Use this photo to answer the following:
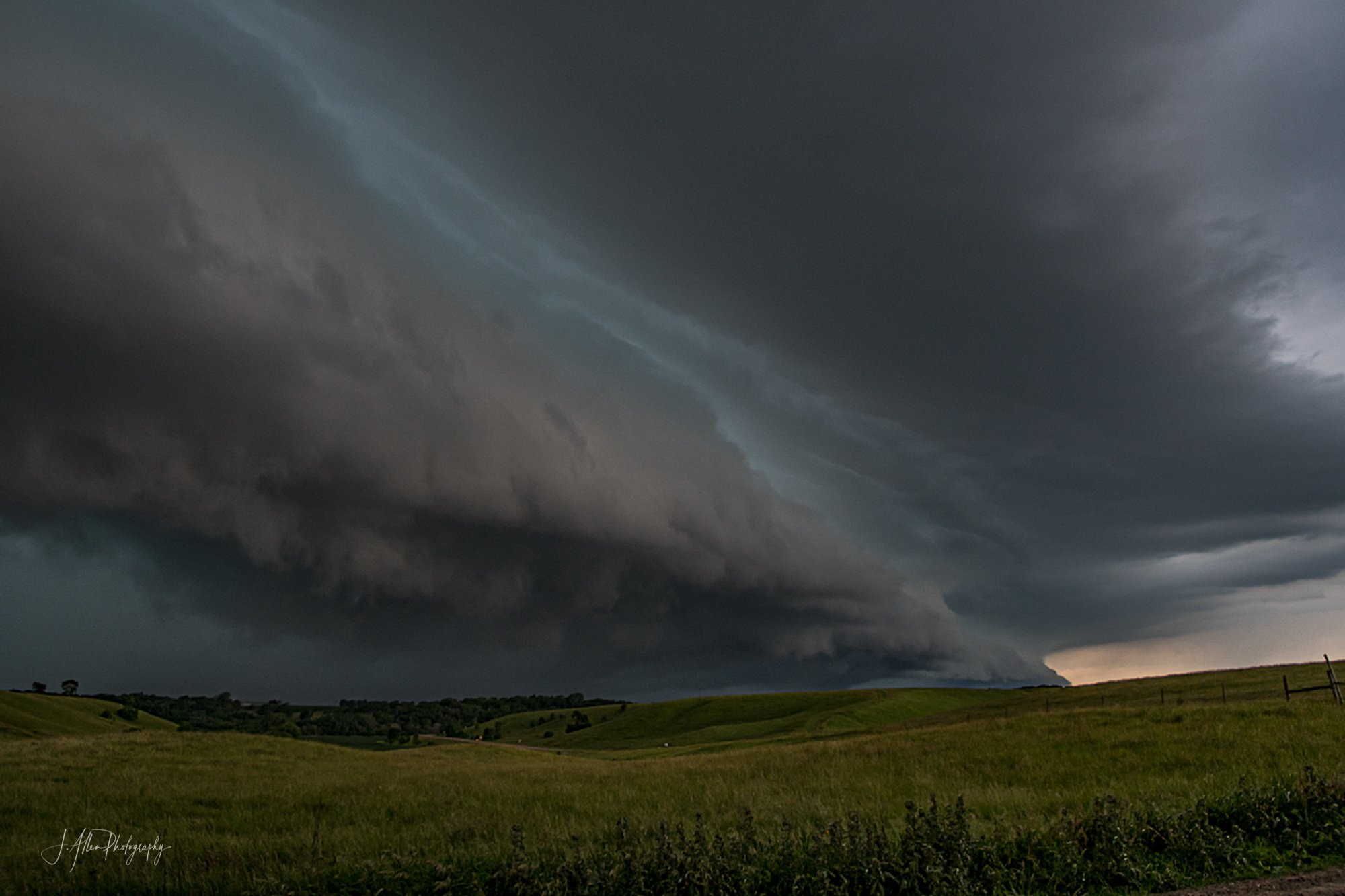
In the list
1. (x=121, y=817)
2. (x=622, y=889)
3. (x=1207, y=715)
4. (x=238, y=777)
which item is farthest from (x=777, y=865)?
(x=1207, y=715)

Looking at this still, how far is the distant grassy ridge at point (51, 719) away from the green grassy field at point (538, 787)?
112 ft

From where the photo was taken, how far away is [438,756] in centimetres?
4906

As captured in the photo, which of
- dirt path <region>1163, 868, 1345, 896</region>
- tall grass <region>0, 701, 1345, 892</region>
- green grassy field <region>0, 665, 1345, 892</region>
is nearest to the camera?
dirt path <region>1163, 868, 1345, 896</region>

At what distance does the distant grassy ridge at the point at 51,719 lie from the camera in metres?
68.4

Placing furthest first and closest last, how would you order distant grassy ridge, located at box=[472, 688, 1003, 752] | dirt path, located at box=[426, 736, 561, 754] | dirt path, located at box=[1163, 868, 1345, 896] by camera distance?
distant grassy ridge, located at box=[472, 688, 1003, 752]
dirt path, located at box=[426, 736, 561, 754]
dirt path, located at box=[1163, 868, 1345, 896]

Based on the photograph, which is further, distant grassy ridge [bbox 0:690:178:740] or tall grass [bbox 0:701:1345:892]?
distant grassy ridge [bbox 0:690:178:740]
